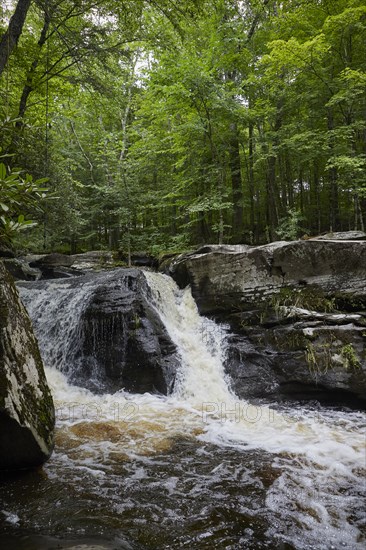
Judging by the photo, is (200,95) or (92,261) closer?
(200,95)

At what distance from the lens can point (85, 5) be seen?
295 inches

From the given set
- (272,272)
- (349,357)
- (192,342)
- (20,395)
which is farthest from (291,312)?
(20,395)

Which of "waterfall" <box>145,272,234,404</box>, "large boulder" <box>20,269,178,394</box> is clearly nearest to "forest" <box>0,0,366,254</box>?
"large boulder" <box>20,269,178,394</box>

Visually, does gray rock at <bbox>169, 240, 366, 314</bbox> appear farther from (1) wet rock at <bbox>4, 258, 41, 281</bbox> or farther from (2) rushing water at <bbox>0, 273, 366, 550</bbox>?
(1) wet rock at <bbox>4, 258, 41, 281</bbox>

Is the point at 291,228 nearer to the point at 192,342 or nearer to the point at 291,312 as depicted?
the point at 291,312

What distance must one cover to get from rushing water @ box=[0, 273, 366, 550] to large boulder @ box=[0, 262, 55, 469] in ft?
0.84

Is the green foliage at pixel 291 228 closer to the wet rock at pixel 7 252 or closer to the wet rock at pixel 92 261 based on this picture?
the wet rock at pixel 92 261

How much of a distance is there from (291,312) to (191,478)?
4674 mm

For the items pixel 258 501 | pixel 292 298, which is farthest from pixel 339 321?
pixel 258 501

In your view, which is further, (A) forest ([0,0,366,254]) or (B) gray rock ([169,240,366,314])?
(A) forest ([0,0,366,254])

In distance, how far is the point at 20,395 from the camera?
3277mm

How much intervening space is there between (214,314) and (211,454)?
4.50m

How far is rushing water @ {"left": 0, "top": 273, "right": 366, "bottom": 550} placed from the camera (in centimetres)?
250

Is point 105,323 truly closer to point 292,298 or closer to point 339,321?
point 292,298
